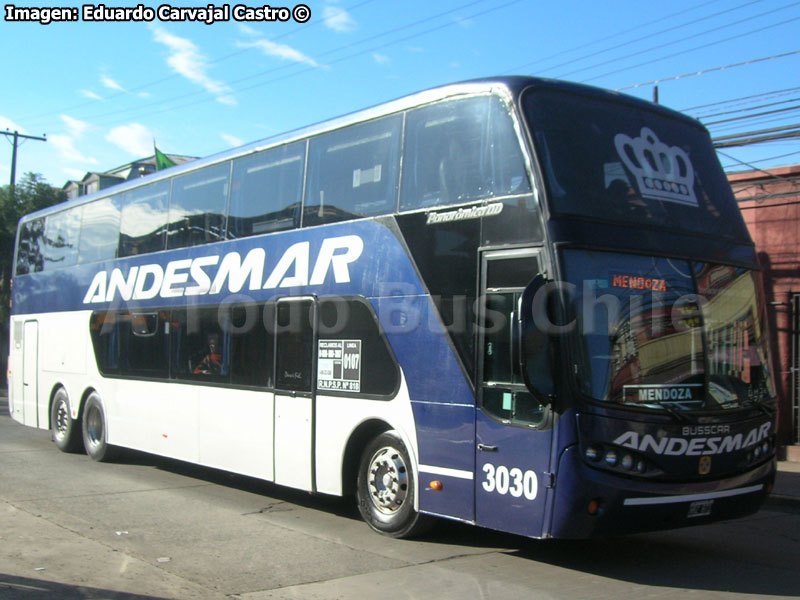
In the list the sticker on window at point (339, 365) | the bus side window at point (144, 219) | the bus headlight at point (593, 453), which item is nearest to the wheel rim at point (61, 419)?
the bus side window at point (144, 219)

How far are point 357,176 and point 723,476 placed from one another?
4.61 metres

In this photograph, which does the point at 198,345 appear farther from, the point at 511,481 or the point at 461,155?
the point at 511,481

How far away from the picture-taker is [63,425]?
15195mm

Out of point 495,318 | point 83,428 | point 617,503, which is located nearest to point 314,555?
point 495,318

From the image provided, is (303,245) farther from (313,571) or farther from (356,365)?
(313,571)

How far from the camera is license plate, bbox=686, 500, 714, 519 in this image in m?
6.86

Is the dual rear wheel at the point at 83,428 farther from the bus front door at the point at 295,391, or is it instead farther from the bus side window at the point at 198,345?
the bus front door at the point at 295,391

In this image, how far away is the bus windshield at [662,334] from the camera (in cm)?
668

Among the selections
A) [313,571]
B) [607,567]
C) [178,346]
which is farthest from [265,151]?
[607,567]

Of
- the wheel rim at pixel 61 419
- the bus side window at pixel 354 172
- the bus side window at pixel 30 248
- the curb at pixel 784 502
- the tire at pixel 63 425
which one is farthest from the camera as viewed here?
the bus side window at pixel 30 248

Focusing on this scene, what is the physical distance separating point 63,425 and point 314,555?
9.11 m

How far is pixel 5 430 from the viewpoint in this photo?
1895 cm

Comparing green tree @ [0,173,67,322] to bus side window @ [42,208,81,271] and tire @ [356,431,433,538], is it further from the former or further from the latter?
tire @ [356,431,433,538]

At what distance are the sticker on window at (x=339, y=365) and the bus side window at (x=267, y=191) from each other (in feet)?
5.19
